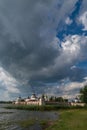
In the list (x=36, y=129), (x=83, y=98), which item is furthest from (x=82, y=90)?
(x=36, y=129)

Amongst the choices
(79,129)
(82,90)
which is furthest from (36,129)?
(82,90)

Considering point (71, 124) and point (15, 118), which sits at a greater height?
point (15, 118)

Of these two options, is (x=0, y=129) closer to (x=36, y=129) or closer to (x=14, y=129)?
(x=14, y=129)

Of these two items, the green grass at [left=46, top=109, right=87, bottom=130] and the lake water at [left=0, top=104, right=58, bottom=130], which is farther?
the lake water at [left=0, top=104, right=58, bottom=130]

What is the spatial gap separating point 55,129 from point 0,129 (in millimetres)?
9024

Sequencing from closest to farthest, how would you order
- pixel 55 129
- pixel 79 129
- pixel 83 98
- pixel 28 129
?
1. pixel 79 129
2. pixel 55 129
3. pixel 28 129
4. pixel 83 98

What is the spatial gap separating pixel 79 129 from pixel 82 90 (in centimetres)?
13928

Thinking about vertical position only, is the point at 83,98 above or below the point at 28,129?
above

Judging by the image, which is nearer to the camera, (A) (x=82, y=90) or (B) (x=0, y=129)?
(B) (x=0, y=129)

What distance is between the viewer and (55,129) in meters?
36.6

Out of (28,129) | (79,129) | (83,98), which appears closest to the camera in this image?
(79,129)

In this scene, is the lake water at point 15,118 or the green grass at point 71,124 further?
the lake water at point 15,118

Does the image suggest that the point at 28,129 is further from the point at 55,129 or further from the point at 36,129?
the point at 55,129

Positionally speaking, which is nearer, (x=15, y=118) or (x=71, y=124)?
(x=71, y=124)
